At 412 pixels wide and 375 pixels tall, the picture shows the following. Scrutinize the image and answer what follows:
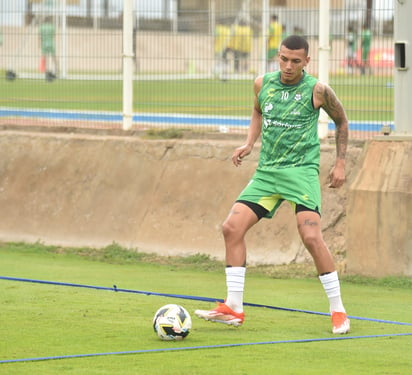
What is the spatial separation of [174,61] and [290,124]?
7.03 metres

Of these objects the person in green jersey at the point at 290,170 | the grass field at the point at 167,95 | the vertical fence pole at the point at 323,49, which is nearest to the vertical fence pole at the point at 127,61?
the grass field at the point at 167,95

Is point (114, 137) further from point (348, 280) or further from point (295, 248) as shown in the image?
point (348, 280)

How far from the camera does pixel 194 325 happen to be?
354 inches

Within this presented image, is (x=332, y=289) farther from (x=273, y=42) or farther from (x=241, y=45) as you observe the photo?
(x=273, y=42)

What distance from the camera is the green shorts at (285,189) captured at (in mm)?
8969

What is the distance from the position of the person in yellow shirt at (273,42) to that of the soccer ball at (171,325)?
25.7 ft

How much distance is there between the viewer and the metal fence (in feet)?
46.3

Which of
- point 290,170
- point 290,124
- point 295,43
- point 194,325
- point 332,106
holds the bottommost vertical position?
point 194,325

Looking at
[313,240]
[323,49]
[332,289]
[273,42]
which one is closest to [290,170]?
[313,240]

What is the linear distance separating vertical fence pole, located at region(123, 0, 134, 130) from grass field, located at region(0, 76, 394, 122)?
0.36 m

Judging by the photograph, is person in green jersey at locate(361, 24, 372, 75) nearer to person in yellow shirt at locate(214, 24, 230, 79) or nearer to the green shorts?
person in yellow shirt at locate(214, 24, 230, 79)

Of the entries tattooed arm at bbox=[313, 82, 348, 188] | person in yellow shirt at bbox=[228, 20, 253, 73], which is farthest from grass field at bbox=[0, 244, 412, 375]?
person in yellow shirt at bbox=[228, 20, 253, 73]

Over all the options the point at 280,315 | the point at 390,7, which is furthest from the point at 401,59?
the point at 280,315

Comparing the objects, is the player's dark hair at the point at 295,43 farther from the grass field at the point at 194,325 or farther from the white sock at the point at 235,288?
the grass field at the point at 194,325
